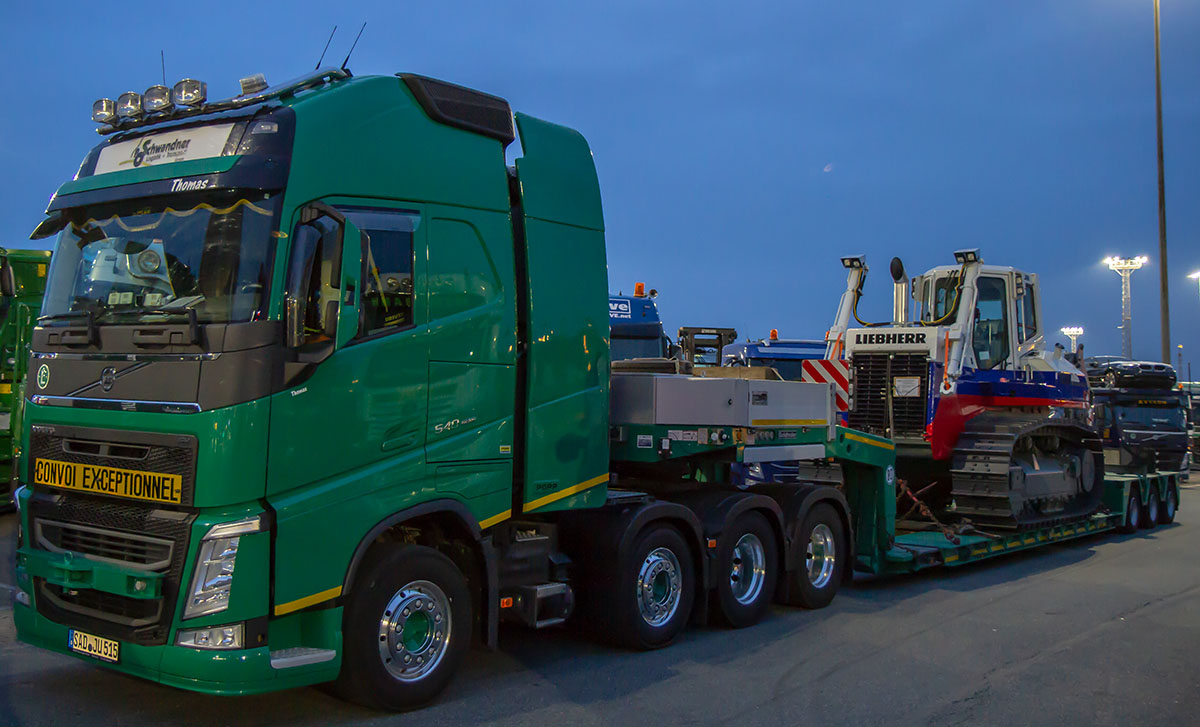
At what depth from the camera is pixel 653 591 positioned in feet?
25.7

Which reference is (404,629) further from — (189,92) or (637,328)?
(637,328)

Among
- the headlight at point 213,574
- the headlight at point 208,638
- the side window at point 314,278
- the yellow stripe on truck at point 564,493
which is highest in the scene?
the side window at point 314,278

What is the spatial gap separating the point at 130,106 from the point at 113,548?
271 cm

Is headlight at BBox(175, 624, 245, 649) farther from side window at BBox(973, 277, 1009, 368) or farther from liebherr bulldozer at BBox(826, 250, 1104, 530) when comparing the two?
side window at BBox(973, 277, 1009, 368)

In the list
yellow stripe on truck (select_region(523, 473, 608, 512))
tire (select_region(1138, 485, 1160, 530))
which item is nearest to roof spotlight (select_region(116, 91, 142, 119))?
yellow stripe on truck (select_region(523, 473, 608, 512))

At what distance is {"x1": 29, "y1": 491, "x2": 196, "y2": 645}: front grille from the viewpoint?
523cm

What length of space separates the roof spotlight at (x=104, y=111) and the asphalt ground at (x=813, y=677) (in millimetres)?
3520

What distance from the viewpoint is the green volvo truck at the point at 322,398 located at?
529cm

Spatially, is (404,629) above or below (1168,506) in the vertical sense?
above

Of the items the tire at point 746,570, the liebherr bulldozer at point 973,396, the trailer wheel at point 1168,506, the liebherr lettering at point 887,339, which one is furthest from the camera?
the trailer wheel at point 1168,506

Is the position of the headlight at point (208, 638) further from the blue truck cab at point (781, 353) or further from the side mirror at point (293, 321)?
the blue truck cab at point (781, 353)

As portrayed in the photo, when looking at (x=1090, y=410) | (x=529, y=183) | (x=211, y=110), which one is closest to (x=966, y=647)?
(x=529, y=183)

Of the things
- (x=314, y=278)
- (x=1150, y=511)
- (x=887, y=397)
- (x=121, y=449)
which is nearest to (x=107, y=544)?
(x=121, y=449)

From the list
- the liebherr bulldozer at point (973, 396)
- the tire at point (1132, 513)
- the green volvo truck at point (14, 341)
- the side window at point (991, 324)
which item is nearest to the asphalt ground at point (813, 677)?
the liebherr bulldozer at point (973, 396)
